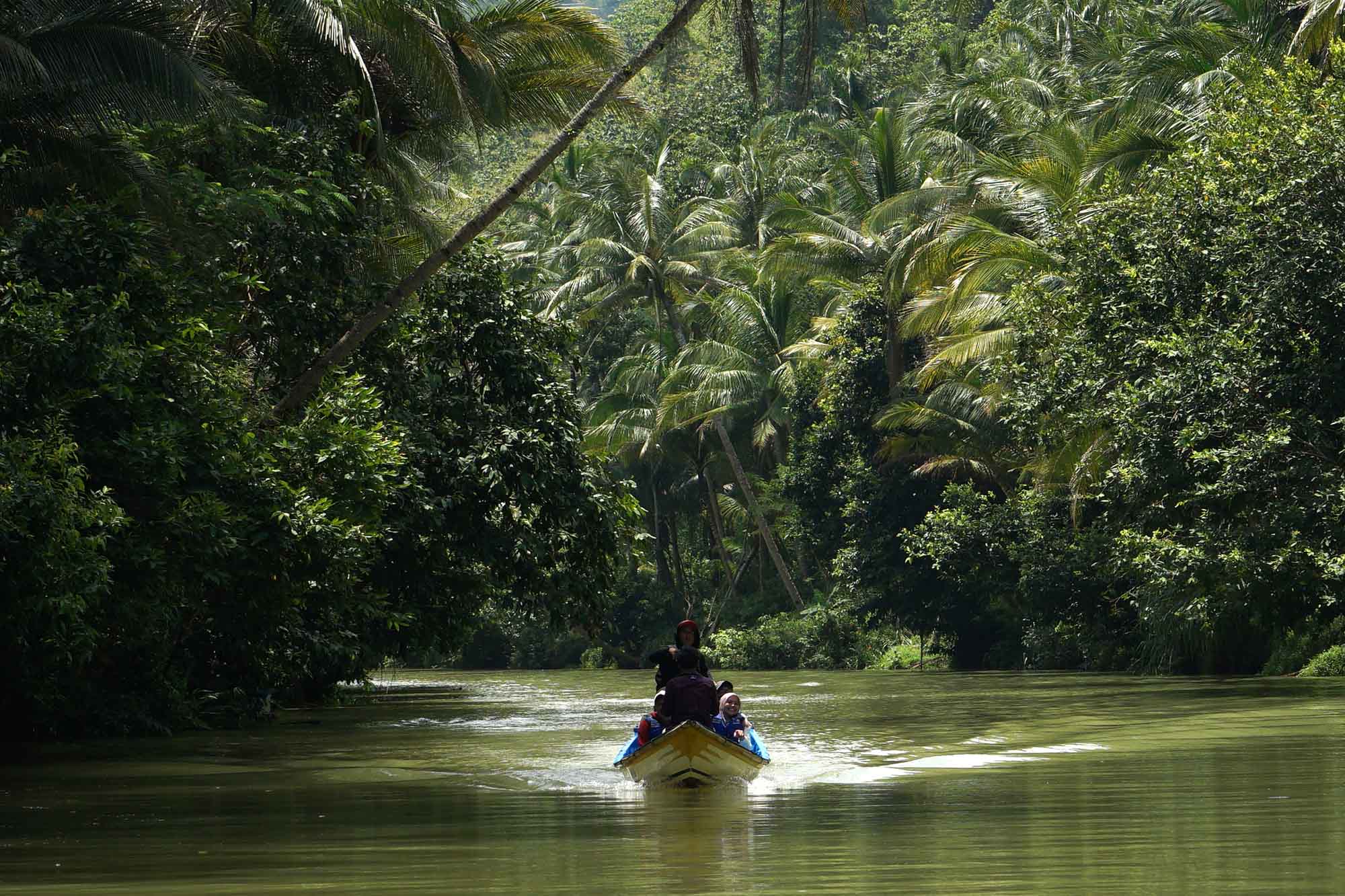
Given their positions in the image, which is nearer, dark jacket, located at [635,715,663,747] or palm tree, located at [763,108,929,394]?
dark jacket, located at [635,715,663,747]

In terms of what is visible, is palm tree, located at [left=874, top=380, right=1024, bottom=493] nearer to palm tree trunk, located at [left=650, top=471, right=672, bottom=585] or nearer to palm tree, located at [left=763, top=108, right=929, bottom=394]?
palm tree, located at [left=763, top=108, right=929, bottom=394]

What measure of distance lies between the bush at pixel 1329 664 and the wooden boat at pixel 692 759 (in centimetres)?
1920

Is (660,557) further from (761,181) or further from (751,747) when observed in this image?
(751,747)

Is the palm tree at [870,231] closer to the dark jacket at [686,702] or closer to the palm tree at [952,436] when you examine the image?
the palm tree at [952,436]

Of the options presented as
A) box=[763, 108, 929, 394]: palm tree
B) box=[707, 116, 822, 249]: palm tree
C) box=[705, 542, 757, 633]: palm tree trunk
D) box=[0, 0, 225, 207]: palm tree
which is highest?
box=[707, 116, 822, 249]: palm tree

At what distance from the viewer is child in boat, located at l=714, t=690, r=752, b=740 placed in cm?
1435

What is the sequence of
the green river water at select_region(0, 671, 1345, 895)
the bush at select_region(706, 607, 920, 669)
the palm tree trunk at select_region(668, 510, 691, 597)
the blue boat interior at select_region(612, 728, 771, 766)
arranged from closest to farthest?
the green river water at select_region(0, 671, 1345, 895), the blue boat interior at select_region(612, 728, 771, 766), the bush at select_region(706, 607, 920, 669), the palm tree trunk at select_region(668, 510, 691, 597)

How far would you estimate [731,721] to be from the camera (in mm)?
14461

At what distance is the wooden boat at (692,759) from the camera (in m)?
13.7

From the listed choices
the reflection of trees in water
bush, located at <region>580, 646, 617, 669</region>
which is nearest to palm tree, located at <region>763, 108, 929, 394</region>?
bush, located at <region>580, 646, 617, 669</region>

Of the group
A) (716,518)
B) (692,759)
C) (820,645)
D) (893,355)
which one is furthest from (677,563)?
(692,759)

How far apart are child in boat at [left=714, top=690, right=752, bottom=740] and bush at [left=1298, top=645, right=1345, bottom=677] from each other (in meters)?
18.9

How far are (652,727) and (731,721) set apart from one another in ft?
2.09

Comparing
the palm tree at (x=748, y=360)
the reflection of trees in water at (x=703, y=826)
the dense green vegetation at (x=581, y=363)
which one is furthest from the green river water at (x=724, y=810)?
the palm tree at (x=748, y=360)
